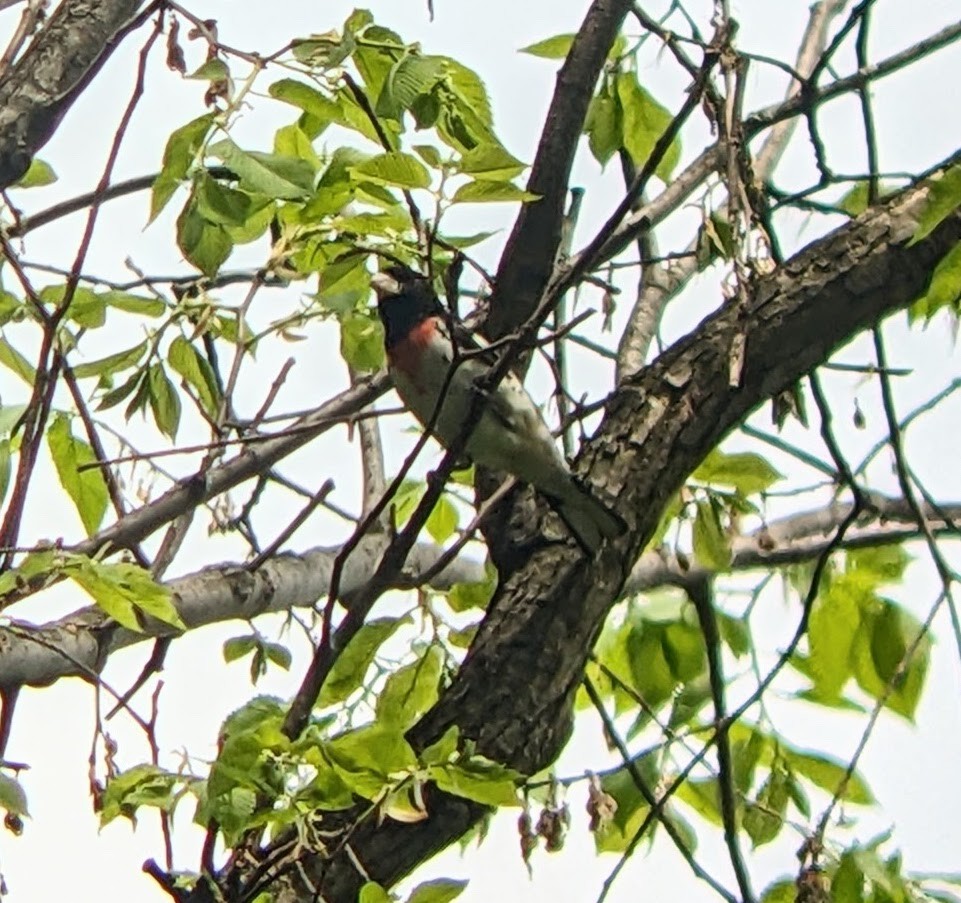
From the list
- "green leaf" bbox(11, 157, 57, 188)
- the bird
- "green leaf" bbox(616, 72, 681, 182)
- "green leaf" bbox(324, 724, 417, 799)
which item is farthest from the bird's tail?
"green leaf" bbox(11, 157, 57, 188)

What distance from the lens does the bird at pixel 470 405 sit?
79.5 inches

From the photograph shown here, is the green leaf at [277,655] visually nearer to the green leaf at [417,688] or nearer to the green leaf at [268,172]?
the green leaf at [417,688]

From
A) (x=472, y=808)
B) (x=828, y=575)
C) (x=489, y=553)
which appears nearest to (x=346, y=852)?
(x=472, y=808)

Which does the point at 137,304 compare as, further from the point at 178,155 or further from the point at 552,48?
the point at 552,48

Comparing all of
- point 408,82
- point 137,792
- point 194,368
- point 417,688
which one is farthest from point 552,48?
point 137,792

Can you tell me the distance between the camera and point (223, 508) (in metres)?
2.42

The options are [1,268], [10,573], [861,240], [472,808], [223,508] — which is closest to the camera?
[10,573]

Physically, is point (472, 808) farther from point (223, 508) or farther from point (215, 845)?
point (223, 508)

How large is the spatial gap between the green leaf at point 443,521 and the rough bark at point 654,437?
1.62 ft

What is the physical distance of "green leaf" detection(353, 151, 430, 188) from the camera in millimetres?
1545

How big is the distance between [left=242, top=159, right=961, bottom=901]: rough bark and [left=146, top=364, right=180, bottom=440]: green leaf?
1.69 feet

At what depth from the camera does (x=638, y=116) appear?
7.88 ft

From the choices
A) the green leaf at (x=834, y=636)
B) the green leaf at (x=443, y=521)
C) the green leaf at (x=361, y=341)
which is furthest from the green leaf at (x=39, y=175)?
the green leaf at (x=834, y=636)

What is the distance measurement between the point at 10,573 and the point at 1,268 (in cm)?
78
